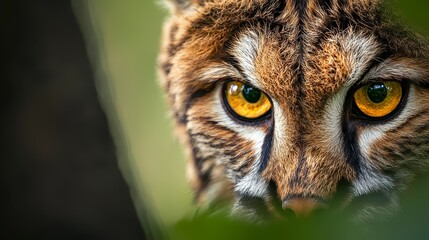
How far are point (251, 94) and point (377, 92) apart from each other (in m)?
0.46

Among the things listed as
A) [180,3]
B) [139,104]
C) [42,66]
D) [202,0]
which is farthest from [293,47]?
[139,104]

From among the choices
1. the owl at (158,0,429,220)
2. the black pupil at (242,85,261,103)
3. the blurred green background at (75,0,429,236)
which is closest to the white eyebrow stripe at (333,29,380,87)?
the owl at (158,0,429,220)

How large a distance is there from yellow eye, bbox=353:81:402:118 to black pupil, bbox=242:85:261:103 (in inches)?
14.5

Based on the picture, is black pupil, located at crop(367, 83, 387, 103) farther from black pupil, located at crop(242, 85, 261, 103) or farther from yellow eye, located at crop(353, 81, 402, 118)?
black pupil, located at crop(242, 85, 261, 103)

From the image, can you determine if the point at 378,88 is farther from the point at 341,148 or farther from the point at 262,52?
the point at 262,52

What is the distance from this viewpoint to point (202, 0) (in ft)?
8.04

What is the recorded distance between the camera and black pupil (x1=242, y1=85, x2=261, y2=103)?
2280 mm

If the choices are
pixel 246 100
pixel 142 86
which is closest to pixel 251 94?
pixel 246 100

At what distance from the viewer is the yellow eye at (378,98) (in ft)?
6.73

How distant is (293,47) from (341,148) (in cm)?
36

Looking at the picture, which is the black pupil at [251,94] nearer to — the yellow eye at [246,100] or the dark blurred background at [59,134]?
the yellow eye at [246,100]

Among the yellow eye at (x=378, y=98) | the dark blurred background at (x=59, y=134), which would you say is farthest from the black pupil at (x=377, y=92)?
the dark blurred background at (x=59, y=134)

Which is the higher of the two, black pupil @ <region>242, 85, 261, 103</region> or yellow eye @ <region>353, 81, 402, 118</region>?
black pupil @ <region>242, 85, 261, 103</region>

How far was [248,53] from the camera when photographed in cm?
215
